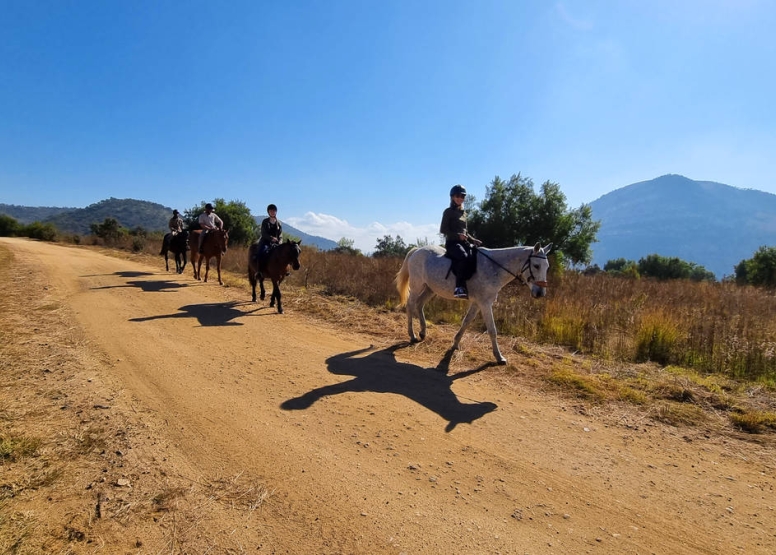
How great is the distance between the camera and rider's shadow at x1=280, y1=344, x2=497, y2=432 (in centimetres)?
429

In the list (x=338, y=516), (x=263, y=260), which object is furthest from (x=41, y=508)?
(x=263, y=260)

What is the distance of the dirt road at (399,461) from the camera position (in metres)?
A: 2.43

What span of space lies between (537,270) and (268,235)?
24.8 feet

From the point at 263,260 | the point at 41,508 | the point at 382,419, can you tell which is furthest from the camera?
the point at 263,260

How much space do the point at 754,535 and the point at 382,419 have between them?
10.3 ft

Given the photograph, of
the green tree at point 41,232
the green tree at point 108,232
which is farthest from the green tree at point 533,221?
the green tree at point 41,232

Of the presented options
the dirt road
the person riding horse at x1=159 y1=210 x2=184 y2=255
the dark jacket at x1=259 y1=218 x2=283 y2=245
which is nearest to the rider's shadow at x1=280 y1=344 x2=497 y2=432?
the dirt road

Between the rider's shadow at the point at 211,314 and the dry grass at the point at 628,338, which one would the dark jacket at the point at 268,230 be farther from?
Result: the rider's shadow at the point at 211,314

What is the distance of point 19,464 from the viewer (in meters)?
2.80

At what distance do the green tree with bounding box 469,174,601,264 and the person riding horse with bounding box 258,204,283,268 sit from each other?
19.2m

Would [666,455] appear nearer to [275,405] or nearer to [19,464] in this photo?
[275,405]

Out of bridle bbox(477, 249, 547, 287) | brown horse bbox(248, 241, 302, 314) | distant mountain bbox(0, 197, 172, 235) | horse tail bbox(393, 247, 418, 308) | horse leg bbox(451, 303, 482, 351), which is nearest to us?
bridle bbox(477, 249, 547, 287)

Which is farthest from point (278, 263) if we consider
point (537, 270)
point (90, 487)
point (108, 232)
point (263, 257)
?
point (108, 232)

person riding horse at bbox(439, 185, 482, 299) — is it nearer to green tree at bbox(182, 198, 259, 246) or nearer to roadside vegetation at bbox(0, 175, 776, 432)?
roadside vegetation at bbox(0, 175, 776, 432)
